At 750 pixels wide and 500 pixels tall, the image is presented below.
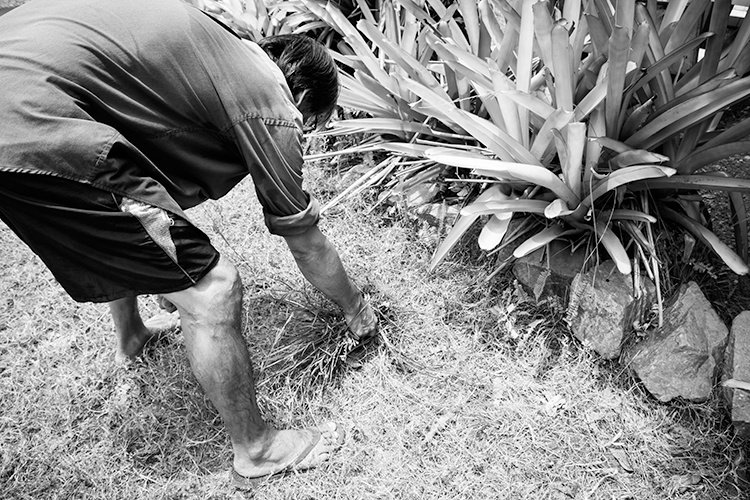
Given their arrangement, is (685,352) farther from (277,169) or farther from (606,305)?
(277,169)

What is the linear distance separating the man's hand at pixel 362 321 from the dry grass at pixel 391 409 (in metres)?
0.08

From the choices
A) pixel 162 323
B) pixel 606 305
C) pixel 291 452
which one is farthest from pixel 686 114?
pixel 162 323

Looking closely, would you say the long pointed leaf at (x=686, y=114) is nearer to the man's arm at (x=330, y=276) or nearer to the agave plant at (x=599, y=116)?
the agave plant at (x=599, y=116)

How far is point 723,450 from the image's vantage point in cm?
200

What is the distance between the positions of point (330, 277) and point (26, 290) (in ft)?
5.75

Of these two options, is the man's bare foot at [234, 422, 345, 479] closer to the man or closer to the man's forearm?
the man

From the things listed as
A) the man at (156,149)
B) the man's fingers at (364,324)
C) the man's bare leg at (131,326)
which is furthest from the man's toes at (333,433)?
the man's bare leg at (131,326)

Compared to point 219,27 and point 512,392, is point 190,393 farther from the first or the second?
point 219,27

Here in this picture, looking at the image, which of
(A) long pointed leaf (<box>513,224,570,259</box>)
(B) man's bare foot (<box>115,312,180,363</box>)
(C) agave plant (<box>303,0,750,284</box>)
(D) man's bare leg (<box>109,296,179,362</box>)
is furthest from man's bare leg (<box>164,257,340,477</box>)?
(A) long pointed leaf (<box>513,224,570,259</box>)

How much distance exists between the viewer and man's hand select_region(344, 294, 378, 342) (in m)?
2.39

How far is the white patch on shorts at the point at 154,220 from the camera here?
1645mm

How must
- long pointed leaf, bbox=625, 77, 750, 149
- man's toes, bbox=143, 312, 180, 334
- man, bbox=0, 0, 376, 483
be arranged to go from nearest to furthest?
man, bbox=0, 0, 376, 483
long pointed leaf, bbox=625, 77, 750, 149
man's toes, bbox=143, 312, 180, 334

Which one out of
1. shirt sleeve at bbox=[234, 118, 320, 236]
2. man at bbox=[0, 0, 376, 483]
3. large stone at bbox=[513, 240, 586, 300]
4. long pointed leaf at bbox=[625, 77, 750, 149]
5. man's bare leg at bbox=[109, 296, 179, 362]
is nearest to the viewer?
man at bbox=[0, 0, 376, 483]

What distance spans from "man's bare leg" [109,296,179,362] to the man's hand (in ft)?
2.76
